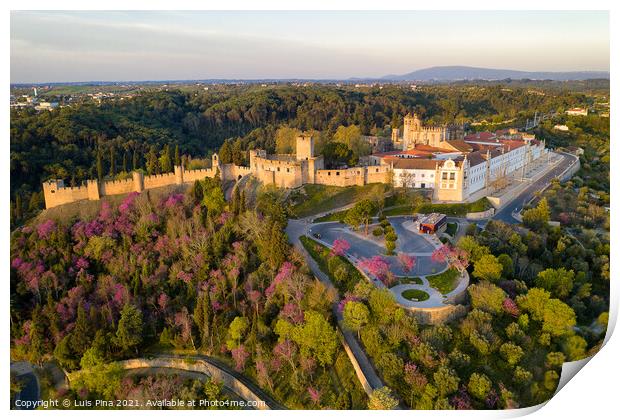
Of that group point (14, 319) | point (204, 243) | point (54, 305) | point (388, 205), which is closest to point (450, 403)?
point (204, 243)

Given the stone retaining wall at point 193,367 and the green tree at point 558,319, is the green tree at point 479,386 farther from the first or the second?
the stone retaining wall at point 193,367

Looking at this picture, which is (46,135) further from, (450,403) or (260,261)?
(450,403)

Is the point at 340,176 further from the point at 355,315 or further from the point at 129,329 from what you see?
the point at 129,329

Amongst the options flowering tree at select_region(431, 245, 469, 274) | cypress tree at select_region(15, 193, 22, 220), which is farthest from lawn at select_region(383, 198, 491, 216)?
cypress tree at select_region(15, 193, 22, 220)

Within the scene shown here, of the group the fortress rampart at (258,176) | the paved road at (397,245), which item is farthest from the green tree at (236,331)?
the fortress rampart at (258,176)

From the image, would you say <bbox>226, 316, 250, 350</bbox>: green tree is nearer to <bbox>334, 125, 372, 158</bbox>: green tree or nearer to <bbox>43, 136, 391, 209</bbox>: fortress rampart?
<bbox>43, 136, 391, 209</bbox>: fortress rampart
